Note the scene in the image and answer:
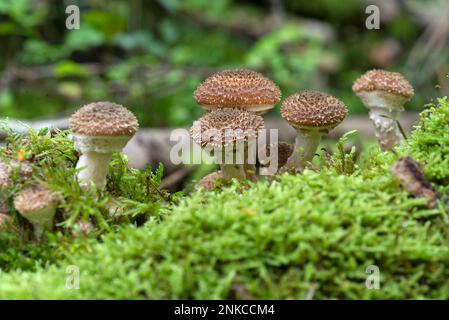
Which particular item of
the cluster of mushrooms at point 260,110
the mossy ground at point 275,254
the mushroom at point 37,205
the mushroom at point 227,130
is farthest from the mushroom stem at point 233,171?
the mushroom at point 37,205

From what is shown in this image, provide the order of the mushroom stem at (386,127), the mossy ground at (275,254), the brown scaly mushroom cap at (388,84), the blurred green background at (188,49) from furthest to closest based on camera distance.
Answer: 1. the blurred green background at (188,49)
2. the mushroom stem at (386,127)
3. the brown scaly mushroom cap at (388,84)
4. the mossy ground at (275,254)

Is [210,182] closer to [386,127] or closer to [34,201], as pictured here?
[34,201]

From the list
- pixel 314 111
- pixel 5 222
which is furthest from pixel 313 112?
pixel 5 222

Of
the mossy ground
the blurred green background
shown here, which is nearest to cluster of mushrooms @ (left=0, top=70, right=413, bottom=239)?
the mossy ground

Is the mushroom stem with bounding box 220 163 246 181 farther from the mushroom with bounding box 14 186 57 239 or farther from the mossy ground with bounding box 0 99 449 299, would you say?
the mushroom with bounding box 14 186 57 239

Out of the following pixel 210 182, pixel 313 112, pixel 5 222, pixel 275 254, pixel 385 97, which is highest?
pixel 385 97

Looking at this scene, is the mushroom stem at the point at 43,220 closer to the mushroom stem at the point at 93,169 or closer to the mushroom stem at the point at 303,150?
the mushroom stem at the point at 93,169

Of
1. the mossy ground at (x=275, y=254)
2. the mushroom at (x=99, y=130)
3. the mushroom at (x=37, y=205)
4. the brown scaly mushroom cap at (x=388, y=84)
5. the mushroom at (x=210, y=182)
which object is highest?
the brown scaly mushroom cap at (x=388, y=84)

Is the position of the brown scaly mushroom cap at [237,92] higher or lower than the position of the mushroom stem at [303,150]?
higher
